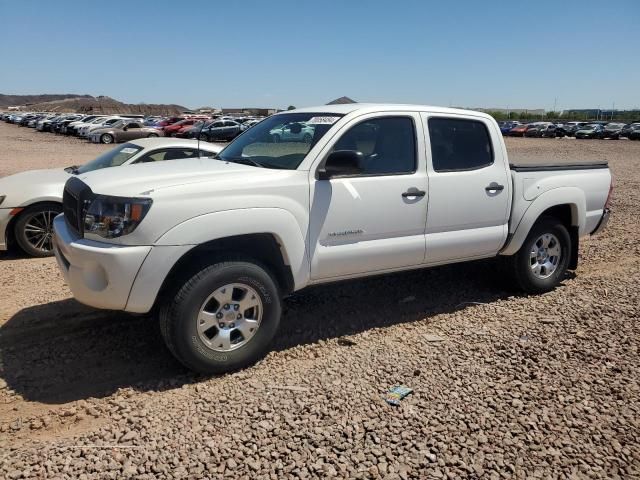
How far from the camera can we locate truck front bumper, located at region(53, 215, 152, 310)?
135 inches

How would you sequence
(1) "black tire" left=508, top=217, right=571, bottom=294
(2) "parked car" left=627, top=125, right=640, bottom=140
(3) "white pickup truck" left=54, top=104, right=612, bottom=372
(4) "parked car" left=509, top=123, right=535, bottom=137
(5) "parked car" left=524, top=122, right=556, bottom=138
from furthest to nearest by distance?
(4) "parked car" left=509, top=123, right=535, bottom=137, (5) "parked car" left=524, top=122, right=556, bottom=138, (2) "parked car" left=627, top=125, right=640, bottom=140, (1) "black tire" left=508, top=217, right=571, bottom=294, (3) "white pickup truck" left=54, top=104, right=612, bottom=372

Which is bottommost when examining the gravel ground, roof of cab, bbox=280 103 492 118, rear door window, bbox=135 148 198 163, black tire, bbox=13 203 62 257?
the gravel ground

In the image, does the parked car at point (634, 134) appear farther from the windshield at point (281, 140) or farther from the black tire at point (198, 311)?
the black tire at point (198, 311)

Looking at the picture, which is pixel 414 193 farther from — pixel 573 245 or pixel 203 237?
pixel 573 245

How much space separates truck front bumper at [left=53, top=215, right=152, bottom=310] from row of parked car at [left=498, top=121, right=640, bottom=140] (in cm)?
4716

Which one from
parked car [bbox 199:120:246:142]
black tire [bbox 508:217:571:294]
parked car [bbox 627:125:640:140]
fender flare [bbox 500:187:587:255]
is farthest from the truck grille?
parked car [bbox 627:125:640:140]

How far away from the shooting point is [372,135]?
4473 mm

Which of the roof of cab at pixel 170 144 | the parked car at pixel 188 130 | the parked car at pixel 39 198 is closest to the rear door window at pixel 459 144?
the parked car at pixel 39 198

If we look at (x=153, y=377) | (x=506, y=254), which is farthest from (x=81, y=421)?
(x=506, y=254)

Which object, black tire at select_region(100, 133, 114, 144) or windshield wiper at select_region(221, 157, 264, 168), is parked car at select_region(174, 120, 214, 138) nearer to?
black tire at select_region(100, 133, 114, 144)

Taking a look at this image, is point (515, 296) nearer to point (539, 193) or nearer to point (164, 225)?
point (539, 193)

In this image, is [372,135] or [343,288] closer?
[372,135]

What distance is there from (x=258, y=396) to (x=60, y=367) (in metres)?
1.55

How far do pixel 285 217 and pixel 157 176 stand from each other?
0.95 metres
